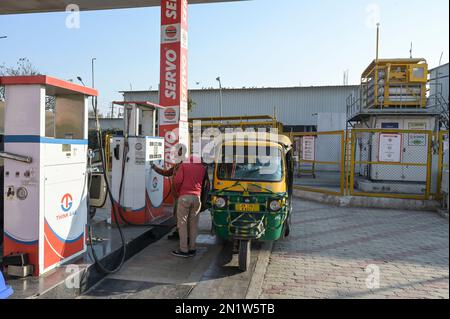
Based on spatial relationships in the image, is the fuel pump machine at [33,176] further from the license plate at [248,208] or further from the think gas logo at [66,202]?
the license plate at [248,208]

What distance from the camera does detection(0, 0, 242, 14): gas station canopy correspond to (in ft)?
38.9

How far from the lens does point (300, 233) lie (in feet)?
26.8

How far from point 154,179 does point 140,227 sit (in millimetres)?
1270

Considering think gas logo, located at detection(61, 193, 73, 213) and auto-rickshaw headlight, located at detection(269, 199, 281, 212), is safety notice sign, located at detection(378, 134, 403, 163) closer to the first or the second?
auto-rickshaw headlight, located at detection(269, 199, 281, 212)

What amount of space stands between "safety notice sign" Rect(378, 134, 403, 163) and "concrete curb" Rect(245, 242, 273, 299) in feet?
20.6

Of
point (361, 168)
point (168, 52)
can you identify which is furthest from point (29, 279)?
point (361, 168)

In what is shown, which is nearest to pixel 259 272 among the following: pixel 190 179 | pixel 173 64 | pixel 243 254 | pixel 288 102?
pixel 243 254

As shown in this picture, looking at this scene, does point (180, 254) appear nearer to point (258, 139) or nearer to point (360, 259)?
point (258, 139)

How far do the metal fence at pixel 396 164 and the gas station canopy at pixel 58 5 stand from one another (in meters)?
7.99

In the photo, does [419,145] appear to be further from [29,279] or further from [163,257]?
[29,279]

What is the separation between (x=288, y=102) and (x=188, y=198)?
25.7 meters

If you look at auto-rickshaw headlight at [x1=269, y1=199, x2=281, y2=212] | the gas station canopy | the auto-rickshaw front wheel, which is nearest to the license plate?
auto-rickshaw headlight at [x1=269, y1=199, x2=281, y2=212]

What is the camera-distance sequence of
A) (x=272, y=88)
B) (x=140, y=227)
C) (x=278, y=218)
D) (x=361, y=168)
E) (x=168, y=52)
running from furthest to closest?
(x=272, y=88), (x=361, y=168), (x=168, y=52), (x=140, y=227), (x=278, y=218)

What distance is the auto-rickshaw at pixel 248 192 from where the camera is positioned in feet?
18.9
